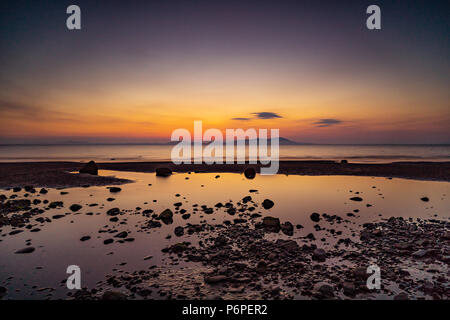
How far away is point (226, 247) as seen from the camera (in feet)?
29.4

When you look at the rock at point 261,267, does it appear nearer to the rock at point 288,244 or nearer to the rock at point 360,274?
the rock at point 288,244

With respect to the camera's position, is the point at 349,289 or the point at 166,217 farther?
the point at 166,217

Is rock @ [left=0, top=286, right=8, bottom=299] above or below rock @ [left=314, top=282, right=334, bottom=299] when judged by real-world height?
below

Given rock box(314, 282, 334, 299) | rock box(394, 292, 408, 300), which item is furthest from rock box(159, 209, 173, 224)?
rock box(394, 292, 408, 300)

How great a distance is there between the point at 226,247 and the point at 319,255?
333cm

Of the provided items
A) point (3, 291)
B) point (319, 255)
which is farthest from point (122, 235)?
point (319, 255)

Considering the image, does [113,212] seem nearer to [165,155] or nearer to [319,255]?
[319,255]

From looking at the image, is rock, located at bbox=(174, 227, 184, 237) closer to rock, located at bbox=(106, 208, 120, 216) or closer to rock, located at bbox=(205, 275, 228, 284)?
rock, located at bbox=(205, 275, 228, 284)

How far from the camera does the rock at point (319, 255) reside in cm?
796

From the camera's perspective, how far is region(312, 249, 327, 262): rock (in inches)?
314

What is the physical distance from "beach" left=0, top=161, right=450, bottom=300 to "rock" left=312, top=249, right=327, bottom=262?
4cm

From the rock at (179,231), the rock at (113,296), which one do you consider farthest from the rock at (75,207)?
the rock at (113,296)
